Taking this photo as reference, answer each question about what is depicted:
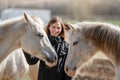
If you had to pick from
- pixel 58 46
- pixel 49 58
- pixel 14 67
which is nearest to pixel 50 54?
pixel 49 58

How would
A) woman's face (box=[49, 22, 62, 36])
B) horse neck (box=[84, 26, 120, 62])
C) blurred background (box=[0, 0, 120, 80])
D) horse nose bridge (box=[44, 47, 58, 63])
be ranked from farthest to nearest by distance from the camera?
blurred background (box=[0, 0, 120, 80]) → woman's face (box=[49, 22, 62, 36]) → horse nose bridge (box=[44, 47, 58, 63]) → horse neck (box=[84, 26, 120, 62])

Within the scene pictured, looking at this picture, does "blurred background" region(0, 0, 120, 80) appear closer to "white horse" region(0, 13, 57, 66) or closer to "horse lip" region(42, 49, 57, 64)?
"white horse" region(0, 13, 57, 66)

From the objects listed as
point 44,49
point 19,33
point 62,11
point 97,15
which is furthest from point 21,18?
point 62,11

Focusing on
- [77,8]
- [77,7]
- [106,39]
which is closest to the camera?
[106,39]

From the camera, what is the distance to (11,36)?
4.04m

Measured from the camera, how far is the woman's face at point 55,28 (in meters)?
4.39

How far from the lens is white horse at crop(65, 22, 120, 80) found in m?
3.58

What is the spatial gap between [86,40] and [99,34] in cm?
17

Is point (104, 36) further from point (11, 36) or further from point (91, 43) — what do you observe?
point (11, 36)

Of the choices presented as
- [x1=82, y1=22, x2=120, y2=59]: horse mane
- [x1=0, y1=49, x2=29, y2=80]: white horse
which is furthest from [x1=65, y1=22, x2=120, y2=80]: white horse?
[x1=0, y1=49, x2=29, y2=80]: white horse

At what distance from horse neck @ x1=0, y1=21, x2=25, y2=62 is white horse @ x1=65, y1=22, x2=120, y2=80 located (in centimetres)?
55

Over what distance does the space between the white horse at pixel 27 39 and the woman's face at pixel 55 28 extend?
1.57 ft

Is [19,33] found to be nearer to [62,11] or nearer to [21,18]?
[21,18]

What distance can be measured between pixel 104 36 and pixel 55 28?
2.98ft
